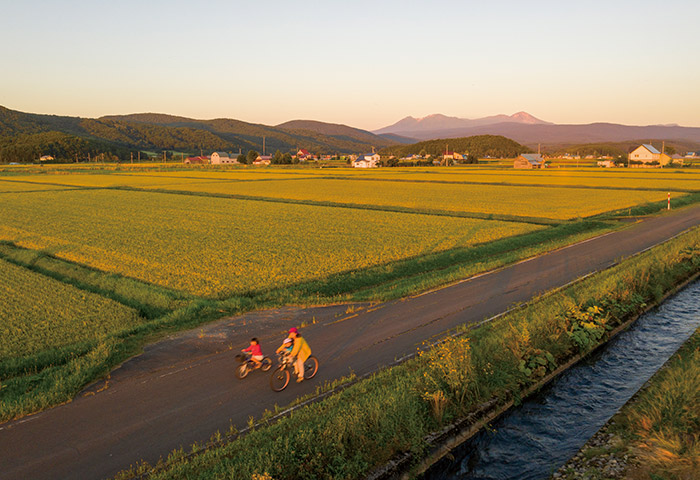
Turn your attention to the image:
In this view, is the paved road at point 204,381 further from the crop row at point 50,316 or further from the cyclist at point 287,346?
the crop row at point 50,316

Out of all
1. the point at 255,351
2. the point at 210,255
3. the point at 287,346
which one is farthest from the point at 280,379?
the point at 210,255

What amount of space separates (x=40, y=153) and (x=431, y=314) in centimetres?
20857

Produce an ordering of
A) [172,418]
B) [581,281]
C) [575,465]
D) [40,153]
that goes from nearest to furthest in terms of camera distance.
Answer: [575,465]
[172,418]
[581,281]
[40,153]

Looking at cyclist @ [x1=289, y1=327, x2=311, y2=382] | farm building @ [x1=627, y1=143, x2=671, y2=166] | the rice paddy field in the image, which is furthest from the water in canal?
farm building @ [x1=627, y1=143, x2=671, y2=166]

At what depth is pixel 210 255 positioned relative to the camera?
944 inches

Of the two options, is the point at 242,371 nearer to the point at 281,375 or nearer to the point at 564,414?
the point at 281,375

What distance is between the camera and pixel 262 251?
24.8 m

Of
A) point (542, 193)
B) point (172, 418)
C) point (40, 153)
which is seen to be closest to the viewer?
point (172, 418)

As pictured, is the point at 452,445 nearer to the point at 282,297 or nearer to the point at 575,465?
the point at 575,465

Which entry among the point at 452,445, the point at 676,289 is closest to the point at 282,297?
the point at 452,445

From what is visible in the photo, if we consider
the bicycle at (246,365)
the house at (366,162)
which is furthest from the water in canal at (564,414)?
the house at (366,162)

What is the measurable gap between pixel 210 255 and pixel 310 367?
14413mm

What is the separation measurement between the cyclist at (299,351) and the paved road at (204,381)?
1.16 ft

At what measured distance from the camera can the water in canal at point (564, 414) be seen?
8673 millimetres
